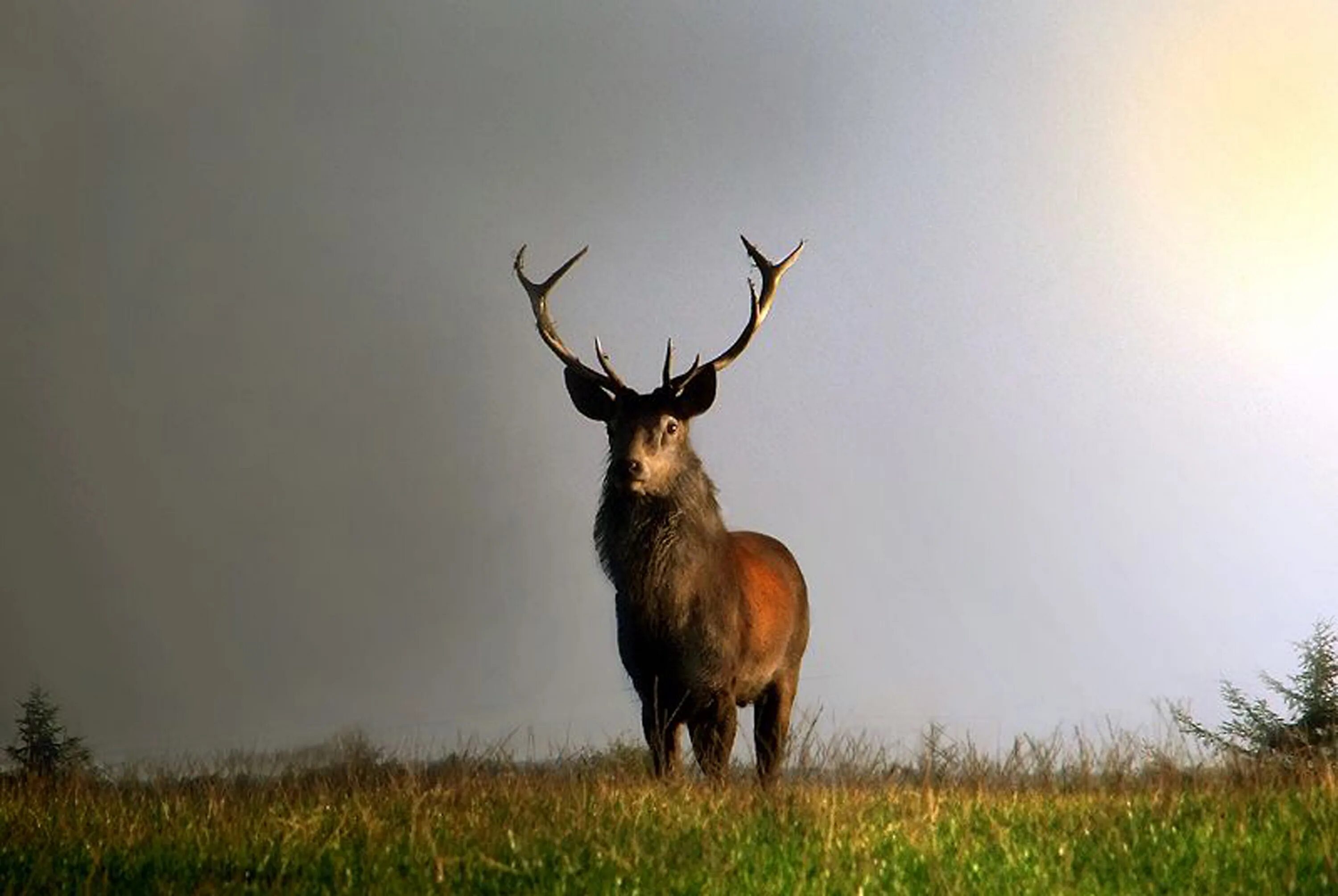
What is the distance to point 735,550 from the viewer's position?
27.3 ft

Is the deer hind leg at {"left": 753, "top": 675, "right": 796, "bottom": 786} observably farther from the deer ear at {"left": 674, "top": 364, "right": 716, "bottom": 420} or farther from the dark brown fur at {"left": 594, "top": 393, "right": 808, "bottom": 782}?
the deer ear at {"left": 674, "top": 364, "right": 716, "bottom": 420}

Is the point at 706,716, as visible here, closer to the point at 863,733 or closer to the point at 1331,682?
the point at 863,733

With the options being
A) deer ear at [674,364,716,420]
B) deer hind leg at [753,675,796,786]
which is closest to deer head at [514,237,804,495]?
→ deer ear at [674,364,716,420]

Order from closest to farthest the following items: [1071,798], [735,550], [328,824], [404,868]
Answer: [404,868]
[328,824]
[1071,798]
[735,550]

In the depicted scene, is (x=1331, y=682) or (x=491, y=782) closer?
(x=491, y=782)

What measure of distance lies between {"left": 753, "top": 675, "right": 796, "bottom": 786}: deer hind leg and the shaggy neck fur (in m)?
0.92

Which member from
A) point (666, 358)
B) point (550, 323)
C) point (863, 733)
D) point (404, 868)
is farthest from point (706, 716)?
point (404, 868)

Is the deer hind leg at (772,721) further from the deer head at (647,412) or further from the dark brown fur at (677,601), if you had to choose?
the deer head at (647,412)

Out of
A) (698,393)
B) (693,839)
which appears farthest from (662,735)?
(693,839)

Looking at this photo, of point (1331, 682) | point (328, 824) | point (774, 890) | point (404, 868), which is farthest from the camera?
point (1331, 682)

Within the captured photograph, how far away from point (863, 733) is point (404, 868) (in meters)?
3.25

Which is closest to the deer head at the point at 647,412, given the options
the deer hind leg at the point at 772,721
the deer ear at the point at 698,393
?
the deer ear at the point at 698,393

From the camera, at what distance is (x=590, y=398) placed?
7770 millimetres

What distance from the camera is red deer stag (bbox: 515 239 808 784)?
7.48m
